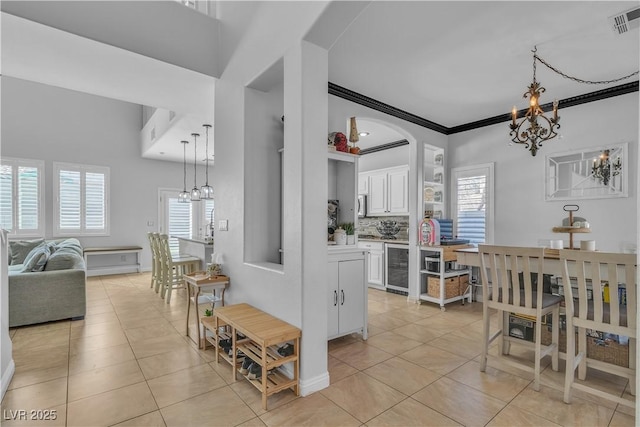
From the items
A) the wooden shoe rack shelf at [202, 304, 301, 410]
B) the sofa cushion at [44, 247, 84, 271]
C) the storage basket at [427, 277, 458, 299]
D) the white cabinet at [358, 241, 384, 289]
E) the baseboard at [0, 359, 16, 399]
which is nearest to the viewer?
the wooden shoe rack shelf at [202, 304, 301, 410]

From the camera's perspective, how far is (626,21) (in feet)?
8.14

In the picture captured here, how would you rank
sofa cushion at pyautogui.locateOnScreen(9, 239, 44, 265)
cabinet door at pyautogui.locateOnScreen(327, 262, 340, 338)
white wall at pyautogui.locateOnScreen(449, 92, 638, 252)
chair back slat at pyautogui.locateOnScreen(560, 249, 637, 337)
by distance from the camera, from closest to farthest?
1. chair back slat at pyautogui.locateOnScreen(560, 249, 637, 337)
2. cabinet door at pyautogui.locateOnScreen(327, 262, 340, 338)
3. white wall at pyautogui.locateOnScreen(449, 92, 638, 252)
4. sofa cushion at pyautogui.locateOnScreen(9, 239, 44, 265)

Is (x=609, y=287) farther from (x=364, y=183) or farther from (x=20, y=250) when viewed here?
(x=20, y=250)

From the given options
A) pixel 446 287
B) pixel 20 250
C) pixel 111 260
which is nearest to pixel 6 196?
pixel 20 250

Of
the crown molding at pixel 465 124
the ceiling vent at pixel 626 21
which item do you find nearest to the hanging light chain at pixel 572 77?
the crown molding at pixel 465 124

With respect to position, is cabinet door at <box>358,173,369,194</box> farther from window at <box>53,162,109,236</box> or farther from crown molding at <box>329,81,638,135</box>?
window at <box>53,162,109,236</box>

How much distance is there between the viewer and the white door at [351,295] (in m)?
3.18

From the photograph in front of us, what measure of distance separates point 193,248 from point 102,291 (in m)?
1.79

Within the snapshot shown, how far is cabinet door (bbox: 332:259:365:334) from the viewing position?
3184 mm

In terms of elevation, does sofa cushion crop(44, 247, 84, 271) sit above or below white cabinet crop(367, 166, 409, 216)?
below

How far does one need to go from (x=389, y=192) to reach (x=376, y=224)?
799 millimetres

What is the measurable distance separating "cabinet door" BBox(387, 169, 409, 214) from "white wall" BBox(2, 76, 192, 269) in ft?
17.8

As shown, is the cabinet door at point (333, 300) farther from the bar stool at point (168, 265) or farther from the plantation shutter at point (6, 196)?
the plantation shutter at point (6, 196)

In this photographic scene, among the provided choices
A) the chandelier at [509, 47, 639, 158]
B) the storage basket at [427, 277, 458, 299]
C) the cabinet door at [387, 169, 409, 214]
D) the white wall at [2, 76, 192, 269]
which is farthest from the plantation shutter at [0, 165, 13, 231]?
the chandelier at [509, 47, 639, 158]
